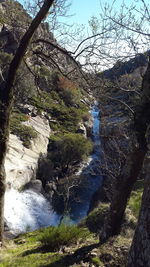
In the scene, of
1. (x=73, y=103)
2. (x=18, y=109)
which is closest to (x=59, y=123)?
(x=18, y=109)

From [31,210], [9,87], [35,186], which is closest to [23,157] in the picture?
[35,186]

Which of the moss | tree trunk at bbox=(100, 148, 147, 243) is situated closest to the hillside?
tree trunk at bbox=(100, 148, 147, 243)

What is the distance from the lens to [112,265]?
450 cm

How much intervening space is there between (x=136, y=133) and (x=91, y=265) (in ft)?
6.19

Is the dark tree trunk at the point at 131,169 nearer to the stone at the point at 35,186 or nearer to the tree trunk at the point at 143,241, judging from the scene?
the tree trunk at the point at 143,241

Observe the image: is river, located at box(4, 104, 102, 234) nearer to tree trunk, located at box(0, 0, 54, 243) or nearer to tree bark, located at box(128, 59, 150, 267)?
tree trunk, located at box(0, 0, 54, 243)

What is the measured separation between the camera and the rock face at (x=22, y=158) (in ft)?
69.4

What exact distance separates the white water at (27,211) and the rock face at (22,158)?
2.59ft

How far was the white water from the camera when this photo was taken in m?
18.2

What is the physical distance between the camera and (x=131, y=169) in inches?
200

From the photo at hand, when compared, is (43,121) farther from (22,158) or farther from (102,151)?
(102,151)

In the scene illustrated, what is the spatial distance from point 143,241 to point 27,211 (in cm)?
1764

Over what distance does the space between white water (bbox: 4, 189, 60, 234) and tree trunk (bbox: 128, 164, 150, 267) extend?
1453 centimetres

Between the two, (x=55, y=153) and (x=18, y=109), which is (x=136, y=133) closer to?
(x=55, y=153)
